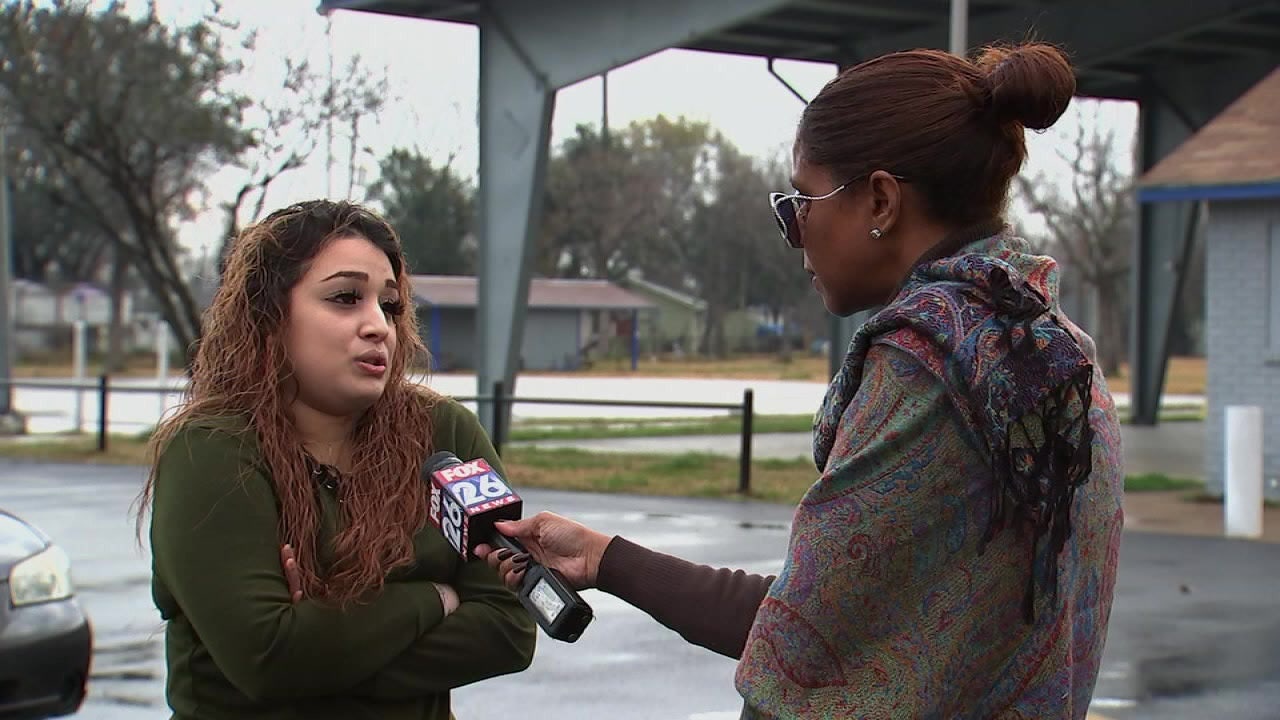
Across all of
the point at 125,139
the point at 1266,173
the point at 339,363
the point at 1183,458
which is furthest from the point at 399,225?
the point at 339,363

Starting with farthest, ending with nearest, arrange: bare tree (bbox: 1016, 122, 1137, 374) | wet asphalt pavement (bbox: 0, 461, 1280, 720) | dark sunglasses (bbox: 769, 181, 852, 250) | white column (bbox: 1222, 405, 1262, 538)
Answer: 1. bare tree (bbox: 1016, 122, 1137, 374)
2. white column (bbox: 1222, 405, 1262, 538)
3. wet asphalt pavement (bbox: 0, 461, 1280, 720)
4. dark sunglasses (bbox: 769, 181, 852, 250)

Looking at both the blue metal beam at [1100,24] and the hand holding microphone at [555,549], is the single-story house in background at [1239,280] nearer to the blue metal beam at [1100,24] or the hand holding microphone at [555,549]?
the blue metal beam at [1100,24]

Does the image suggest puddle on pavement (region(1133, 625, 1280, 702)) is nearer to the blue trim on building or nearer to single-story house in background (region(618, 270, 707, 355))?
the blue trim on building

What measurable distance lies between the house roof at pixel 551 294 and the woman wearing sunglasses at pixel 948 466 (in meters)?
53.6

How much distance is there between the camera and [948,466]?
178cm

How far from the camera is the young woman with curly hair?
2424 mm

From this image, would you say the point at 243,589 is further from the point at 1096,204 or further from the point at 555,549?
the point at 1096,204

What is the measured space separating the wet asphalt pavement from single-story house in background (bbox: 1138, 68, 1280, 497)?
3.60 metres

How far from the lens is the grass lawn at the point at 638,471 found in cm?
1542

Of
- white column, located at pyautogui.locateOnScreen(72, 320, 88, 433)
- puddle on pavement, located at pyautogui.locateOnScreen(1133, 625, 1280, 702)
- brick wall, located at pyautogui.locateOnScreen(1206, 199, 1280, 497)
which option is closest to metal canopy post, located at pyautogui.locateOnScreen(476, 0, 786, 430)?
white column, located at pyautogui.locateOnScreen(72, 320, 88, 433)

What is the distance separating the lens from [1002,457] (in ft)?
5.81

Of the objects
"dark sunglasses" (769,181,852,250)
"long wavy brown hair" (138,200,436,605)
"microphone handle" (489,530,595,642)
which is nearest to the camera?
"dark sunglasses" (769,181,852,250)

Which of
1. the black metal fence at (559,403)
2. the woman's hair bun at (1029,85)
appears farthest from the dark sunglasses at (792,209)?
the black metal fence at (559,403)

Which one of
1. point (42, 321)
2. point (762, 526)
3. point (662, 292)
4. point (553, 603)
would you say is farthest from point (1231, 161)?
point (42, 321)
